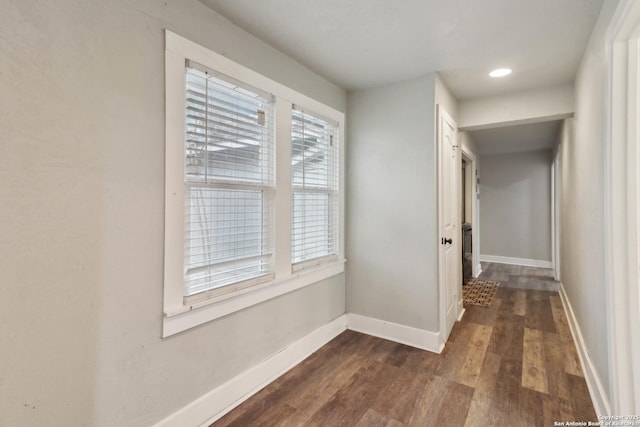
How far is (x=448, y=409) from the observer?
6.09 ft

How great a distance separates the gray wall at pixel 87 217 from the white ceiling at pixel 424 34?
502 mm

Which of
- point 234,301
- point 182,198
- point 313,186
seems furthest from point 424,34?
point 234,301

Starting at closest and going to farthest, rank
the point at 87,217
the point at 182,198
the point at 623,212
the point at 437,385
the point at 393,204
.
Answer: the point at 87,217 → the point at 623,212 → the point at 182,198 → the point at 437,385 → the point at 393,204

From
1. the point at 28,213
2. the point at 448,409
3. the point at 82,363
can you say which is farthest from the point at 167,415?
the point at 448,409

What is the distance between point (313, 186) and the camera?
102 inches

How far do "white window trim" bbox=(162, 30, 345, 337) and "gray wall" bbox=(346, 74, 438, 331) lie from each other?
0.74m

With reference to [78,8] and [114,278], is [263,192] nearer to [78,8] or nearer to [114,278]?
[114,278]

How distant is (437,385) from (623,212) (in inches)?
58.8

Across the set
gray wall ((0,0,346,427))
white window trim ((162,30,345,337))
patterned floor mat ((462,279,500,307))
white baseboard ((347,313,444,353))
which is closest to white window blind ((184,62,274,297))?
white window trim ((162,30,345,337))

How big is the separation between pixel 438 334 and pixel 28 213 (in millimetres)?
2737

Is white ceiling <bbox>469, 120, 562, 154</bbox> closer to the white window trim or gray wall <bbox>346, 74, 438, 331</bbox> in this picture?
gray wall <bbox>346, 74, 438, 331</bbox>

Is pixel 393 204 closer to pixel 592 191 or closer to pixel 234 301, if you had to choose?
pixel 592 191

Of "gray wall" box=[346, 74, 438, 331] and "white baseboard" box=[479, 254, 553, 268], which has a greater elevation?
"gray wall" box=[346, 74, 438, 331]

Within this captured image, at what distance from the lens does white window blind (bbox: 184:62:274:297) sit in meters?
1.66
